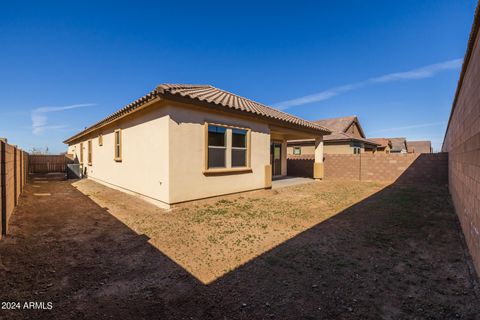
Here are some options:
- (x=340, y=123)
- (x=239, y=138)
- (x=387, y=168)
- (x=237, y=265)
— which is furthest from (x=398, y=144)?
(x=237, y=265)

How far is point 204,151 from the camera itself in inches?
308

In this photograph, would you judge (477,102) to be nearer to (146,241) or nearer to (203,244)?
(203,244)

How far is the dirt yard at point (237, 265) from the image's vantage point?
8.48ft

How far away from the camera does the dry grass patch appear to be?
12.9 feet

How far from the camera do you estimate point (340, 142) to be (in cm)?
2200

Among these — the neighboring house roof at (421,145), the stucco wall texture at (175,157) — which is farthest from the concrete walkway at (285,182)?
the neighboring house roof at (421,145)

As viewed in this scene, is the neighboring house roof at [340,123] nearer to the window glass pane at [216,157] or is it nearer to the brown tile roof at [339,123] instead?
the brown tile roof at [339,123]

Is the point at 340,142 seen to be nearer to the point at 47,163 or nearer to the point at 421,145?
the point at 47,163

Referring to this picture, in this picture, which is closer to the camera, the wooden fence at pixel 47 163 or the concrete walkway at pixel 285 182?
the concrete walkway at pixel 285 182

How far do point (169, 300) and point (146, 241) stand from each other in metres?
2.18

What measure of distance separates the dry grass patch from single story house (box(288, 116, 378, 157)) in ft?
44.6

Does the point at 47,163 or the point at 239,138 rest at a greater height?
the point at 239,138

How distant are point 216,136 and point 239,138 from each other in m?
1.25

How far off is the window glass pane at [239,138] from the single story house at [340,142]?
12551 mm
